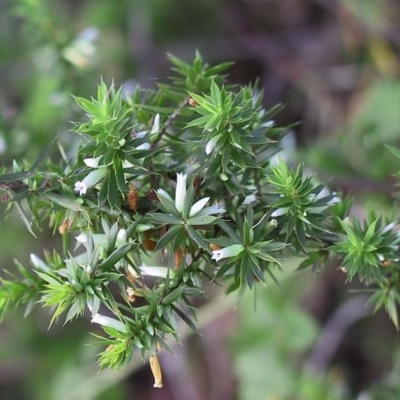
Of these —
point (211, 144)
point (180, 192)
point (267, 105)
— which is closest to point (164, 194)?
point (180, 192)

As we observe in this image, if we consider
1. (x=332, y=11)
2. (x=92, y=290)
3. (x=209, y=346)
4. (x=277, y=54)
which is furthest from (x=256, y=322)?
(x=92, y=290)

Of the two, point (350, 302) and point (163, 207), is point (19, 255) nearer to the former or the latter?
point (350, 302)

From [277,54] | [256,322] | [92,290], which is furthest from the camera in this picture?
[277,54]

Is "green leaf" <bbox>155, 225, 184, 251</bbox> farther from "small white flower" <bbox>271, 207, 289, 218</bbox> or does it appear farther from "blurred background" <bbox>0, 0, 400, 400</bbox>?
"blurred background" <bbox>0, 0, 400, 400</bbox>

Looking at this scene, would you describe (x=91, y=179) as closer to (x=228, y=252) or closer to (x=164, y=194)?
(x=164, y=194)

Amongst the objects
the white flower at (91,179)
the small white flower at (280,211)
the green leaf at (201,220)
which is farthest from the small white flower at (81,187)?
the small white flower at (280,211)

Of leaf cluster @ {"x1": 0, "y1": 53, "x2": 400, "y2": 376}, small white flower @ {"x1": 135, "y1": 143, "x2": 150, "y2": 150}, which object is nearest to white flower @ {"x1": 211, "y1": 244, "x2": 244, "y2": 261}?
leaf cluster @ {"x1": 0, "y1": 53, "x2": 400, "y2": 376}
